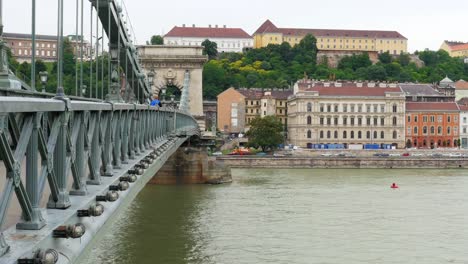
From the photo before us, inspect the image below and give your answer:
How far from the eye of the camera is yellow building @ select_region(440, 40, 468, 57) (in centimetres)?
13888

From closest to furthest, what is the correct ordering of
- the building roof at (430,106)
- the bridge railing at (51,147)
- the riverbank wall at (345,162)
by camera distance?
the bridge railing at (51,147), the riverbank wall at (345,162), the building roof at (430,106)

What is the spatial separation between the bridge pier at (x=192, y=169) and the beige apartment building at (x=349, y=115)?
3195 centimetres

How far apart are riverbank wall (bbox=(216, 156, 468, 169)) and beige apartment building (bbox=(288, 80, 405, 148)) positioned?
47.9 ft

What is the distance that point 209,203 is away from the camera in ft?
84.4

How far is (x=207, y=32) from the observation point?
403 ft

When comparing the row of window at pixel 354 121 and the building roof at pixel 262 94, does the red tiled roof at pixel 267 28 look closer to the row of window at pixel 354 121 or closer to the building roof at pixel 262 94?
the building roof at pixel 262 94

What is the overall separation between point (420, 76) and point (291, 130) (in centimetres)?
4045

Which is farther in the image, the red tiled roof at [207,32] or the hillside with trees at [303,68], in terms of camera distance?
the red tiled roof at [207,32]

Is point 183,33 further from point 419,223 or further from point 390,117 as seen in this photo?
point 419,223

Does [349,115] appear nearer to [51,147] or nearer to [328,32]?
[51,147]

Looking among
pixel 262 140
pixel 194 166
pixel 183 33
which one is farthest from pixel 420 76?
pixel 194 166

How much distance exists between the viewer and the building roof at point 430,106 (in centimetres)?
6856

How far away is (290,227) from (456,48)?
130054 millimetres

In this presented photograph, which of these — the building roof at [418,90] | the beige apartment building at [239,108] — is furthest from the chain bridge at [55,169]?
the beige apartment building at [239,108]
